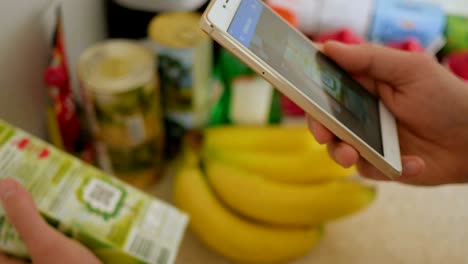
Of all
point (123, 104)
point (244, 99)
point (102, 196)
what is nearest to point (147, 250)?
point (102, 196)

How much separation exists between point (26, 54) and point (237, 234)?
286 millimetres

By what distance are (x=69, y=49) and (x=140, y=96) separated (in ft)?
0.44

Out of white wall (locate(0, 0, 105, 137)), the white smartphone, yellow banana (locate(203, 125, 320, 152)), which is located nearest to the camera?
the white smartphone

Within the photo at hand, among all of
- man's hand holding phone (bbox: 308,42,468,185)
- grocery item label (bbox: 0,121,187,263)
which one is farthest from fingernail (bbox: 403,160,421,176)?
grocery item label (bbox: 0,121,187,263)

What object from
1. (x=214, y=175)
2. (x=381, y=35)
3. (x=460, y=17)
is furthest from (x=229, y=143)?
(x=460, y=17)

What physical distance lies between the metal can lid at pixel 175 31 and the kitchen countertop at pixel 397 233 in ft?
0.61

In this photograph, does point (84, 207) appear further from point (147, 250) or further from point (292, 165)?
point (292, 165)

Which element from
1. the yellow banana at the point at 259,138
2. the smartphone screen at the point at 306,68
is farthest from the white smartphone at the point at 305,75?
the yellow banana at the point at 259,138

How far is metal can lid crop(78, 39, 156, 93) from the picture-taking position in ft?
1.58

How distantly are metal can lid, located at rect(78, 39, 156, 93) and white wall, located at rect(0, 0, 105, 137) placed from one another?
0.05 metres

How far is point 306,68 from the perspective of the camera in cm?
39

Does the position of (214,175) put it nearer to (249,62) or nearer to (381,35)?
(249,62)

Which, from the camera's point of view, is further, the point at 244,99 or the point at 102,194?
the point at 244,99

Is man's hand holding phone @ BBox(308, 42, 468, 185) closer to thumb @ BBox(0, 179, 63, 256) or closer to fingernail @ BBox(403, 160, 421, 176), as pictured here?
fingernail @ BBox(403, 160, 421, 176)
